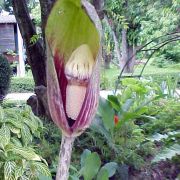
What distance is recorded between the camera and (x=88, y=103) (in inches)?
23.6

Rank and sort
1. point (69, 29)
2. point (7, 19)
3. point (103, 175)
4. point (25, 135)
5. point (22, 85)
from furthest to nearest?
point (7, 19) < point (22, 85) < point (25, 135) < point (103, 175) < point (69, 29)

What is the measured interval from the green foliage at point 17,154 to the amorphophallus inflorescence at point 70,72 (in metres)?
0.77

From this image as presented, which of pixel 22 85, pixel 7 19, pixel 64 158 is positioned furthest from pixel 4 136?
pixel 7 19

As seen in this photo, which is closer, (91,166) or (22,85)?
(91,166)

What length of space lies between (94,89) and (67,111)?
2.1 inches

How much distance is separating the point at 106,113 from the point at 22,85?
982cm

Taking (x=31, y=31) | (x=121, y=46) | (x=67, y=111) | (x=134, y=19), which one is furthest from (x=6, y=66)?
(x=121, y=46)

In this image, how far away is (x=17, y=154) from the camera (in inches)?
61.8

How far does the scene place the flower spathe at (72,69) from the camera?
58cm

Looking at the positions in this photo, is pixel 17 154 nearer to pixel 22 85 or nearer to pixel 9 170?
pixel 9 170

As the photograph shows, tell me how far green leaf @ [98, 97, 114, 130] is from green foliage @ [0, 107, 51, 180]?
328 mm

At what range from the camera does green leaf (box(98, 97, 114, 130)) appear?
175 cm

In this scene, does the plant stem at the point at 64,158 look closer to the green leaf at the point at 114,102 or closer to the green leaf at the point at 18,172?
the green leaf at the point at 18,172

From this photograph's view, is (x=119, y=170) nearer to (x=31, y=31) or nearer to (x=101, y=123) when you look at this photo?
(x=101, y=123)
